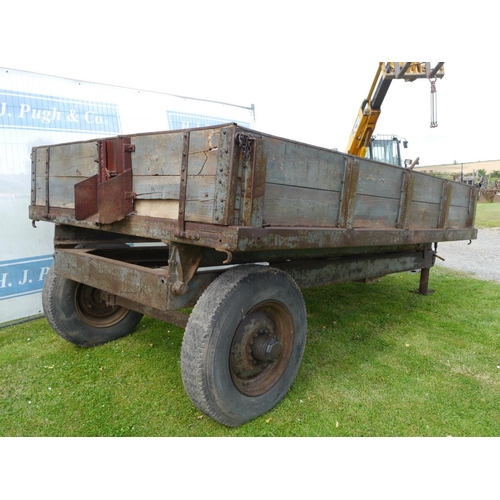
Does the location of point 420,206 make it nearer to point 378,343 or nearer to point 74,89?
point 378,343

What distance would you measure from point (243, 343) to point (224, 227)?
34.9 inches

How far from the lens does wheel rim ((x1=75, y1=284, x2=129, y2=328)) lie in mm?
3701

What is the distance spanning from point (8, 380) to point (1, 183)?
234cm

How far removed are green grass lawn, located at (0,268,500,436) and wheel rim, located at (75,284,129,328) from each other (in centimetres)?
23

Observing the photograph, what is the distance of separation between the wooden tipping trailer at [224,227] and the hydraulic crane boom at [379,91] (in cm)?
491

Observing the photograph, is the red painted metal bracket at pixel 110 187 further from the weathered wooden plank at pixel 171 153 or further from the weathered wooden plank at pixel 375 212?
the weathered wooden plank at pixel 375 212

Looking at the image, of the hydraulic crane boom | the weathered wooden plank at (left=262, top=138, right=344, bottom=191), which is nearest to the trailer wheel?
the weathered wooden plank at (left=262, top=138, right=344, bottom=191)

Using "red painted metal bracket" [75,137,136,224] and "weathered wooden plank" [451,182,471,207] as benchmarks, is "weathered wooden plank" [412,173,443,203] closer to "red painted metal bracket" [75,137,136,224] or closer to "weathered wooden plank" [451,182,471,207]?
"weathered wooden plank" [451,182,471,207]

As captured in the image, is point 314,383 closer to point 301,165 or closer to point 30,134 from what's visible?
point 301,165

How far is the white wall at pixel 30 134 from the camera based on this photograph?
4.46m

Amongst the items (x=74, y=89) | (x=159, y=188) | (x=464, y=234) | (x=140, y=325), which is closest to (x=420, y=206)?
(x=464, y=234)

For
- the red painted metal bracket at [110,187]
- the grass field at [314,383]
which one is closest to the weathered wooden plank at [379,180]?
the grass field at [314,383]

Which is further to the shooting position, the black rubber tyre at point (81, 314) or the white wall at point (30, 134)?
the white wall at point (30, 134)

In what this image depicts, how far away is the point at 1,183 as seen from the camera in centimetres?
444
